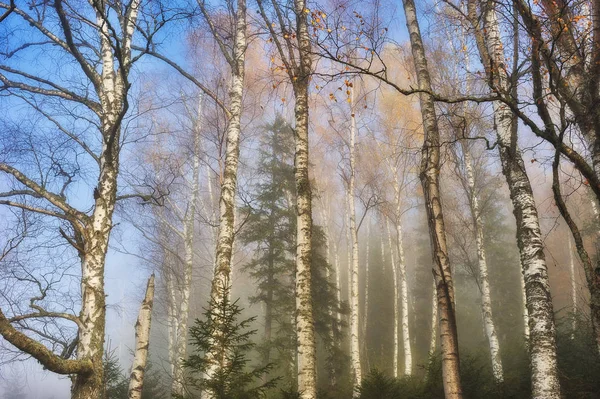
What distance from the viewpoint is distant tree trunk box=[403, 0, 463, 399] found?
4.38 metres

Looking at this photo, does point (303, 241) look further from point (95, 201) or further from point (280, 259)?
point (280, 259)

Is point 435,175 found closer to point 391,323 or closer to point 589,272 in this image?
point 589,272

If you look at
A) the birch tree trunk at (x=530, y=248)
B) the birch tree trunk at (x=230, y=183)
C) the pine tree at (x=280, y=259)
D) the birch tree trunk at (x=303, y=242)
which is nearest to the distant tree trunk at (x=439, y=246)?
the birch tree trunk at (x=530, y=248)

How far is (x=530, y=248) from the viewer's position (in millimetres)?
5242

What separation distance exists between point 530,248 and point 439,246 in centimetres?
139

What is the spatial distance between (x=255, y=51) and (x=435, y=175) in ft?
42.3

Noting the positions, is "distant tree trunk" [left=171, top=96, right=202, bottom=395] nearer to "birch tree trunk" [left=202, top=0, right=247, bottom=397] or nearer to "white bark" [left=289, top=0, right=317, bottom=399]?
"birch tree trunk" [left=202, top=0, right=247, bottom=397]

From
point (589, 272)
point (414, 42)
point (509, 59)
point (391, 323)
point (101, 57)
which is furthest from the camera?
point (391, 323)

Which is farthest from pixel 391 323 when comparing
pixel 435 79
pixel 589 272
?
pixel 589 272

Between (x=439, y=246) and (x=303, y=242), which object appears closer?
(x=439, y=246)

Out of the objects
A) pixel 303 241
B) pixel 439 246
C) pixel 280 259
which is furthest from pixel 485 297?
pixel 303 241

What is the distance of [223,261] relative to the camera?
684cm

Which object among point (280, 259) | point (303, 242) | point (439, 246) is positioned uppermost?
point (280, 259)

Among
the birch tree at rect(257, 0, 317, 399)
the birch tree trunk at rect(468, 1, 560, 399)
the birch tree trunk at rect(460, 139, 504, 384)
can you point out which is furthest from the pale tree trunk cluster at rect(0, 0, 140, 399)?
the birch tree trunk at rect(460, 139, 504, 384)
